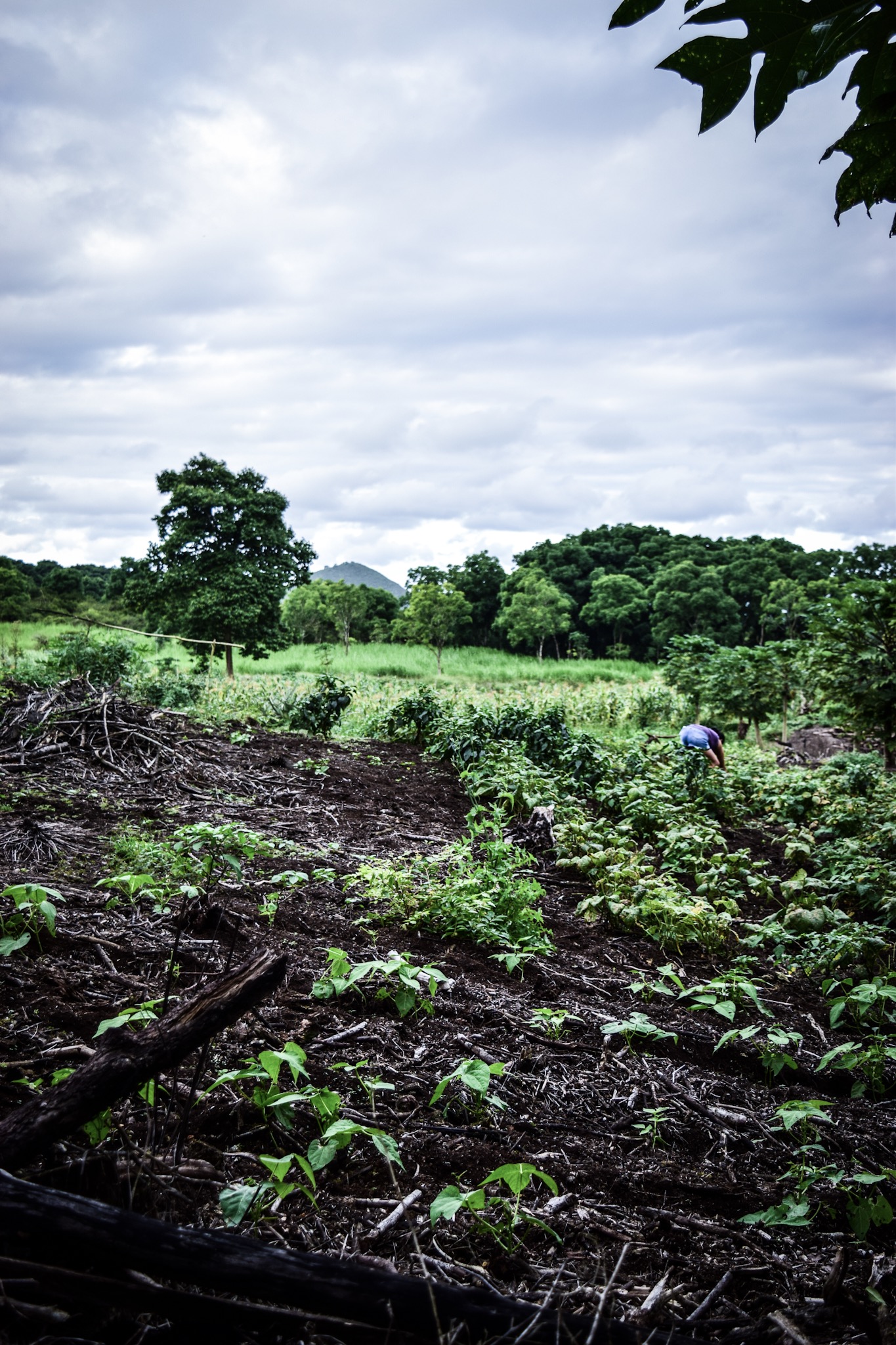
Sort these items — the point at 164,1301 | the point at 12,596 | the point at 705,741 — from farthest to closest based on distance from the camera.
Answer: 1. the point at 12,596
2. the point at 705,741
3. the point at 164,1301

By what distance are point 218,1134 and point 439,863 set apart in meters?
2.67

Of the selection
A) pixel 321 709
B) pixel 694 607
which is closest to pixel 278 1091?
pixel 321 709

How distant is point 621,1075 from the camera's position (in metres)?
2.61

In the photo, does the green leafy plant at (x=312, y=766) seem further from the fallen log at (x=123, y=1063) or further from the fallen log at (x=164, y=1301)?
the fallen log at (x=164, y=1301)

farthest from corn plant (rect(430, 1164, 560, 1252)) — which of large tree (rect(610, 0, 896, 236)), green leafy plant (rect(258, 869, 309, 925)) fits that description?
large tree (rect(610, 0, 896, 236))

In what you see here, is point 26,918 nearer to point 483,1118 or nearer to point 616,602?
point 483,1118

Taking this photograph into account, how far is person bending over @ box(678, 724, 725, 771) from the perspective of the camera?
9398 mm

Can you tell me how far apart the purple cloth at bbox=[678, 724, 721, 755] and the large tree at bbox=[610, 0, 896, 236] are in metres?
8.41

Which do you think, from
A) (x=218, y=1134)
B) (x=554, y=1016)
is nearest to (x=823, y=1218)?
(x=554, y=1016)

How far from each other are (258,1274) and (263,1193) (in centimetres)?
76

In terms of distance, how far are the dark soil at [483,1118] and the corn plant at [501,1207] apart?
38mm

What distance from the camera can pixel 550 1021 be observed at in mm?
2814

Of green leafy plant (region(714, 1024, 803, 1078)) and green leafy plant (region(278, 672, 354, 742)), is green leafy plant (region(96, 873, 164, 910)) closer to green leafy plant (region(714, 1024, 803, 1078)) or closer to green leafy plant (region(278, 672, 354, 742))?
green leafy plant (region(714, 1024, 803, 1078))

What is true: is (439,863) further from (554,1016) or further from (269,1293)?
(269,1293)
